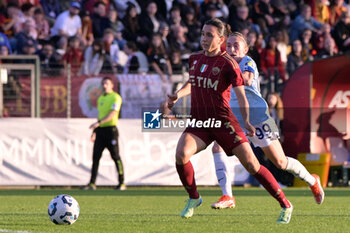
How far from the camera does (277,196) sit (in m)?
8.73

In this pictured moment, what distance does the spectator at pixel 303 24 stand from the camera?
2234 centimetres

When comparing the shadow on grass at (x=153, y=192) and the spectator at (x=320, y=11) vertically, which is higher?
the spectator at (x=320, y=11)

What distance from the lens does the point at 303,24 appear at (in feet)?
73.7

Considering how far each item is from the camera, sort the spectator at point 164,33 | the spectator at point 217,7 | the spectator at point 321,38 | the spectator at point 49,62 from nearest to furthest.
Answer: the spectator at point 49,62, the spectator at point 164,33, the spectator at point 217,7, the spectator at point 321,38

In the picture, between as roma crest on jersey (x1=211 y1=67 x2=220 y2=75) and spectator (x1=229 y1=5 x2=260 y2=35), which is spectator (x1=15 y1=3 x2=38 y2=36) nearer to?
spectator (x1=229 y1=5 x2=260 y2=35)

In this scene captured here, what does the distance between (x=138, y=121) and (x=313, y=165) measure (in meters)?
3.80

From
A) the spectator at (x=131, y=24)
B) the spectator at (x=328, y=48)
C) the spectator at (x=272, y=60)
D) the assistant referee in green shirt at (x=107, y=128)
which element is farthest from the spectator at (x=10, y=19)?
the spectator at (x=328, y=48)

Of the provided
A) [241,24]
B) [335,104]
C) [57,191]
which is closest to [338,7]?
[241,24]

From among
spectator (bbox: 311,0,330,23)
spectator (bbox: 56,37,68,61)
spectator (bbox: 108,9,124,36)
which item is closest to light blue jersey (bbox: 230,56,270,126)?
spectator (bbox: 56,37,68,61)

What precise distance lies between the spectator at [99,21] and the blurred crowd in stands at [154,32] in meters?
0.02

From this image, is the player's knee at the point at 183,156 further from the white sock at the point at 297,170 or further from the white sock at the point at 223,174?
the white sock at the point at 223,174

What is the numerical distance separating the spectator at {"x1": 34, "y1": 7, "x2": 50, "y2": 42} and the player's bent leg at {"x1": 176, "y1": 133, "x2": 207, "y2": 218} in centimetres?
1137

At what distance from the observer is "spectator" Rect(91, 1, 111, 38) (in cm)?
2048

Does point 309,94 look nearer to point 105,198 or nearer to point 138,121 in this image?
point 138,121
